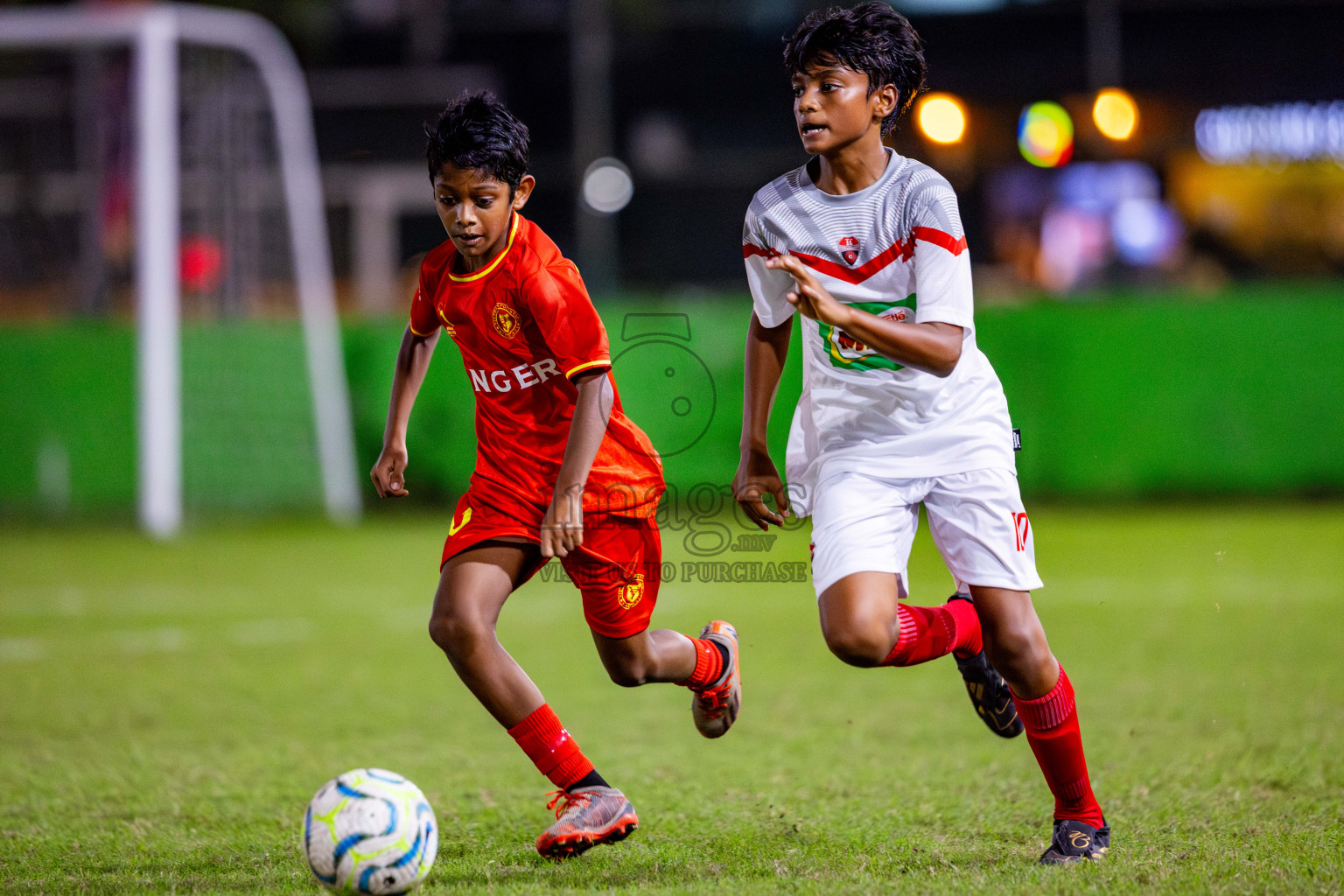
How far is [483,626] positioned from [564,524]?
0.33 metres

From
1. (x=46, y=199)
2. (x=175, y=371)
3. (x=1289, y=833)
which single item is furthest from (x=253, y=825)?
(x=46, y=199)

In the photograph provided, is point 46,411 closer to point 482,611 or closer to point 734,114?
point 734,114

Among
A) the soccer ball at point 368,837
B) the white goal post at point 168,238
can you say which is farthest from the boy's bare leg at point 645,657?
the white goal post at point 168,238

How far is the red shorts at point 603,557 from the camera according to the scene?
3.66 m

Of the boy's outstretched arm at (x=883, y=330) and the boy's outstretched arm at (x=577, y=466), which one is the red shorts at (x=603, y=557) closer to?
the boy's outstretched arm at (x=577, y=466)

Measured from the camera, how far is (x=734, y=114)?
56.6ft

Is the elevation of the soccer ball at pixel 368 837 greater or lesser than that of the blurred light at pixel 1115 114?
lesser

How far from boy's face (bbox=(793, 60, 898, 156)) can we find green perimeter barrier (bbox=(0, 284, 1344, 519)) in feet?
24.6

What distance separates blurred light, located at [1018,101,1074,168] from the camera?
10352mm

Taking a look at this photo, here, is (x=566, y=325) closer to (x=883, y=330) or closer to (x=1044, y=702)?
(x=883, y=330)

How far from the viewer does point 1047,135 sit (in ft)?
33.5

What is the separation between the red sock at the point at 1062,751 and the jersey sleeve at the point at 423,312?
179 centimetres

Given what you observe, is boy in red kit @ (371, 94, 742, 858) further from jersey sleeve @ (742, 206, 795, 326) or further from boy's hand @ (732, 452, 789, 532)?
jersey sleeve @ (742, 206, 795, 326)

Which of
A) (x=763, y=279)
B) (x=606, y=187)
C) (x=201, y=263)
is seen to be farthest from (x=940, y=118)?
(x=606, y=187)
